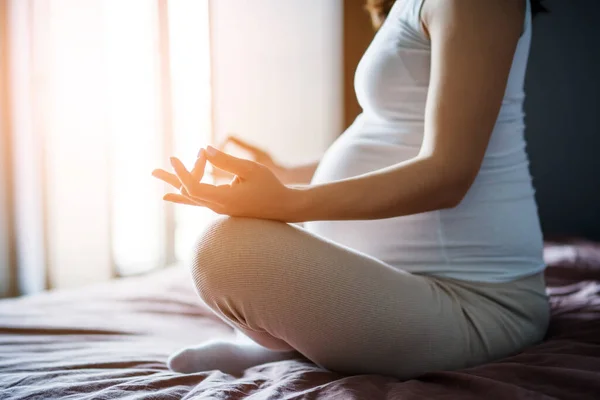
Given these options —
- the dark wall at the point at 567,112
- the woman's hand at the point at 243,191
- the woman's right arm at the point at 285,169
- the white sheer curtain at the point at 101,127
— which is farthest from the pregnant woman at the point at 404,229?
the dark wall at the point at 567,112

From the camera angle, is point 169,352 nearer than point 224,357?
No

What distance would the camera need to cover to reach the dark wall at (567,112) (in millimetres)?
2473

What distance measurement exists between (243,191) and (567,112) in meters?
Answer: 2.15

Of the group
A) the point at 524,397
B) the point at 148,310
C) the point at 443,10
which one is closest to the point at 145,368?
the point at 148,310

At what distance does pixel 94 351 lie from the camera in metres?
1.01

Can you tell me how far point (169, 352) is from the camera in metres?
1.03

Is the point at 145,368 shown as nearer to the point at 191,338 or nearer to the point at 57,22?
the point at 191,338

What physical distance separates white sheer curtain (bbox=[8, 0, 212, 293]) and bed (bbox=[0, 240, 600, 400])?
2.80 ft

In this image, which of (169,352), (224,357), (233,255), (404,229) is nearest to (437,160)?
(404,229)

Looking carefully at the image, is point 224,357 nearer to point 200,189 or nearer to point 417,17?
point 200,189

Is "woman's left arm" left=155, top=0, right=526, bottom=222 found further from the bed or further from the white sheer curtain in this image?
the white sheer curtain

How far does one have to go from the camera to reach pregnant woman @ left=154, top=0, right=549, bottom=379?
2.38 ft

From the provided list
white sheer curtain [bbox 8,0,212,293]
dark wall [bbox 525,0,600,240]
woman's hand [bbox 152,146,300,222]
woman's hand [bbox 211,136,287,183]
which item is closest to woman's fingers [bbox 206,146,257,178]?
woman's hand [bbox 152,146,300,222]

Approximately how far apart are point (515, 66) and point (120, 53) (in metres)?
1.98
